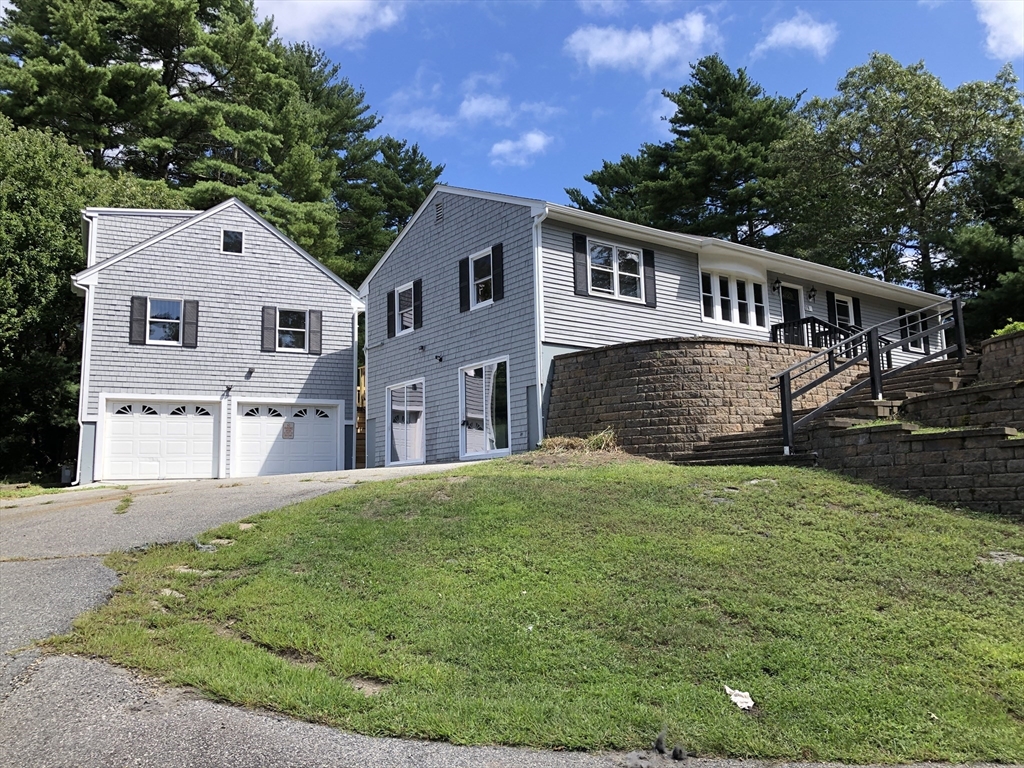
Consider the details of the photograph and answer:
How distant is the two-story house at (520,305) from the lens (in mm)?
15492

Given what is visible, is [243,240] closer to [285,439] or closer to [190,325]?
[190,325]

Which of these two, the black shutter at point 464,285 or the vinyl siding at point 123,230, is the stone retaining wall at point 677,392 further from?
the vinyl siding at point 123,230

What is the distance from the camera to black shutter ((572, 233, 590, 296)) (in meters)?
15.8

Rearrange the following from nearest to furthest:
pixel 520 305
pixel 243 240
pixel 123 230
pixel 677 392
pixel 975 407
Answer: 1. pixel 975 407
2. pixel 677 392
3. pixel 520 305
4. pixel 123 230
5. pixel 243 240

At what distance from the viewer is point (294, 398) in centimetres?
2072

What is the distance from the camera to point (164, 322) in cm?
1975

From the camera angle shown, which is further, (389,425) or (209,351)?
(209,351)

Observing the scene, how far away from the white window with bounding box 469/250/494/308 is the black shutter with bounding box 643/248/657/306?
3288 mm

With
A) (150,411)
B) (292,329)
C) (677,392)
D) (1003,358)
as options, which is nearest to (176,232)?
(292,329)

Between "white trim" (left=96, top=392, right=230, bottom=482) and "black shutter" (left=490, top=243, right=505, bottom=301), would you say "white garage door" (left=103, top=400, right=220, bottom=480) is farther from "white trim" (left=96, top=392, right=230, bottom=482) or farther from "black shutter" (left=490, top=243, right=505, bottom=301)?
"black shutter" (left=490, top=243, right=505, bottom=301)

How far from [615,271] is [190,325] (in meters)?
10.9

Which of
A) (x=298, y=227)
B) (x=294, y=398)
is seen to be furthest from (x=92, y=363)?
(x=298, y=227)

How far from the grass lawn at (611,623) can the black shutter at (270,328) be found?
13.1 m

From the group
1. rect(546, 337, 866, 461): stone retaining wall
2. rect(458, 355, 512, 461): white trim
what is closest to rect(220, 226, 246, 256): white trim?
rect(458, 355, 512, 461): white trim
